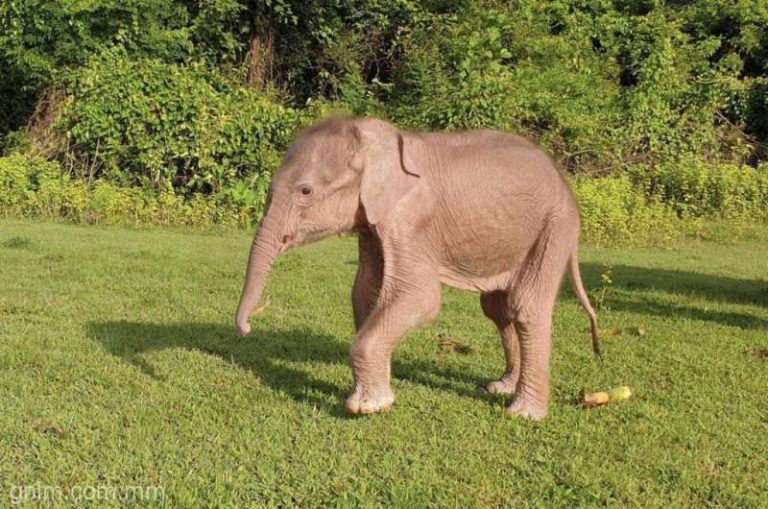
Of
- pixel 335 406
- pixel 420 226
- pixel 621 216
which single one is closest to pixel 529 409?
pixel 335 406

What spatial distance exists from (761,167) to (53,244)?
13573 mm

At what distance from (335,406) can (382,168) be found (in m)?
1.44

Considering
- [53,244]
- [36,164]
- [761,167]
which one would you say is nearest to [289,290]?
[53,244]

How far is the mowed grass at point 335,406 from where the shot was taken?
3.71 metres

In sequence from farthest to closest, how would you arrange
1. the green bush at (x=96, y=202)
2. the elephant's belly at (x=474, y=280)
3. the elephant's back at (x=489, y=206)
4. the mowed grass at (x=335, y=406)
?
the green bush at (x=96, y=202)
the elephant's belly at (x=474, y=280)
the elephant's back at (x=489, y=206)
the mowed grass at (x=335, y=406)

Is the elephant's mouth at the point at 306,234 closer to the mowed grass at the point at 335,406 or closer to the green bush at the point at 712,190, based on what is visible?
the mowed grass at the point at 335,406

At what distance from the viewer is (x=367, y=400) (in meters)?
4.38

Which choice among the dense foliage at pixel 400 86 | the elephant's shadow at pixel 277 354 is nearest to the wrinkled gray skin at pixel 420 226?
the elephant's shadow at pixel 277 354

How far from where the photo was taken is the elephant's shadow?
5133mm

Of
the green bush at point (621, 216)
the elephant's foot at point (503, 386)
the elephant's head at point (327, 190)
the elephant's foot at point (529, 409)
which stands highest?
the elephant's head at point (327, 190)

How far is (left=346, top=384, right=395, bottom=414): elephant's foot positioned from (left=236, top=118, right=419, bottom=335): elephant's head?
752 millimetres

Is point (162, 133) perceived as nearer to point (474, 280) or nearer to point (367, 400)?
point (474, 280)

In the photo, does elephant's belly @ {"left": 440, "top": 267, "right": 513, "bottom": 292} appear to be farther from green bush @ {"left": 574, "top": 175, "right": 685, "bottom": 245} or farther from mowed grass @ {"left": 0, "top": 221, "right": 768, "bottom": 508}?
green bush @ {"left": 574, "top": 175, "right": 685, "bottom": 245}

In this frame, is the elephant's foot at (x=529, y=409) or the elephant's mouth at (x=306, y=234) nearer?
the elephant's mouth at (x=306, y=234)
